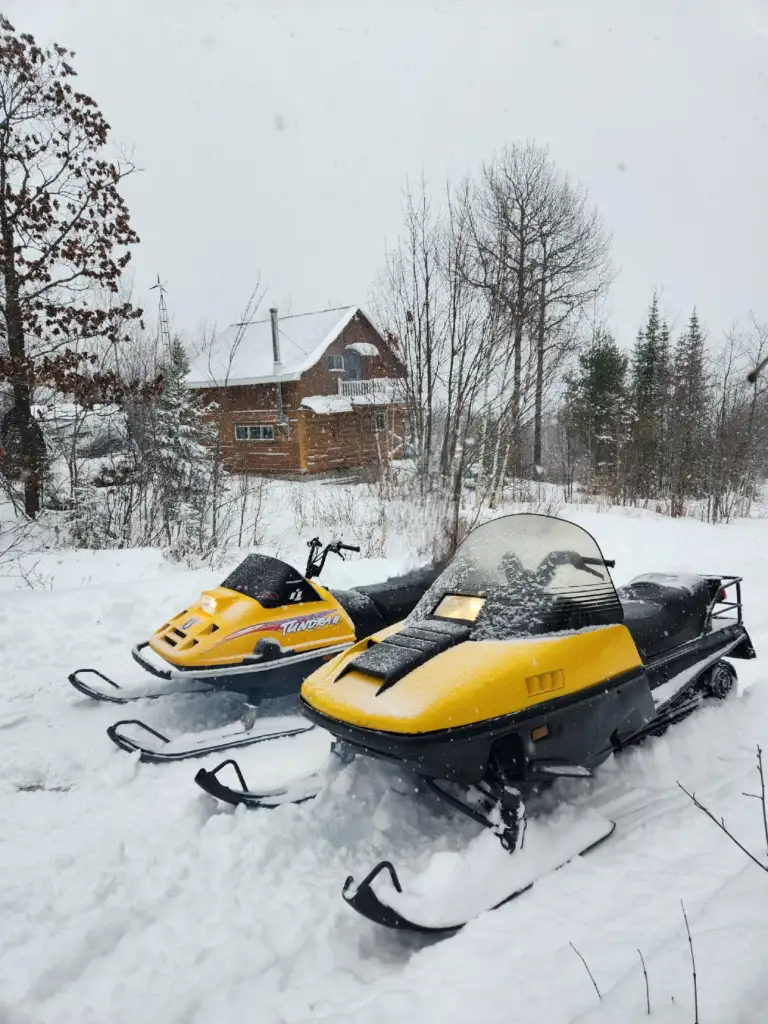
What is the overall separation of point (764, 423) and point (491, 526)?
1193 centimetres

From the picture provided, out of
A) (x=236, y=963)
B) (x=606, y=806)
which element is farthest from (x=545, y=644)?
(x=236, y=963)

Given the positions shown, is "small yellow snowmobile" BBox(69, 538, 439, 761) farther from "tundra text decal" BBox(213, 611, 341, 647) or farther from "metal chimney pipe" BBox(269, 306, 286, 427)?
"metal chimney pipe" BBox(269, 306, 286, 427)

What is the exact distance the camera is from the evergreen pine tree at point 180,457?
880cm

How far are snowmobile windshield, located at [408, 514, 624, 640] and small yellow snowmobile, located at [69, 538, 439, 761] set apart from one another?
0.91 metres

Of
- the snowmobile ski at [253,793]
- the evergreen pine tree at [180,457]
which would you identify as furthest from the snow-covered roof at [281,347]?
the snowmobile ski at [253,793]

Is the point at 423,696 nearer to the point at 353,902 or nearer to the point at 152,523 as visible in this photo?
the point at 353,902

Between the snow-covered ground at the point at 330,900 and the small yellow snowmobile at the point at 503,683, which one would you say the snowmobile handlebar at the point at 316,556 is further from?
the small yellow snowmobile at the point at 503,683

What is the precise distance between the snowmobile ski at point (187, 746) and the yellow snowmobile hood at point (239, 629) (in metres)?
0.34

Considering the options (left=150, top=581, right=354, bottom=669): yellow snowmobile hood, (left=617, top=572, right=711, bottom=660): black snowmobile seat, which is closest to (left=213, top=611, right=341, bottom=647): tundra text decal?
(left=150, top=581, right=354, bottom=669): yellow snowmobile hood

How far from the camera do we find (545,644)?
2295mm

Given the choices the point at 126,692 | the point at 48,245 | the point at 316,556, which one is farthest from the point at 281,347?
the point at 126,692

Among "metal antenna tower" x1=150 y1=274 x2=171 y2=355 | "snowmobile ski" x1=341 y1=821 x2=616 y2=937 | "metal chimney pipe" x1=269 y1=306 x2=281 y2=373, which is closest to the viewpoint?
"snowmobile ski" x1=341 y1=821 x2=616 y2=937

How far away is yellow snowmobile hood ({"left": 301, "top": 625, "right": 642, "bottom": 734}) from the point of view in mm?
2027

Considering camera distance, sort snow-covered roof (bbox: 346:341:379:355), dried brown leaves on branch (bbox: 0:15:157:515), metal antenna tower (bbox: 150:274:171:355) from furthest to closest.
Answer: snow-covered roof (bbox: 346:341:379:355), metal antenna tower (bbox: 150:274:171:355), dried brown leaves on branch (bbox: 0:15:157:515)
